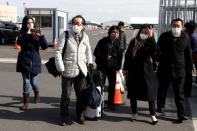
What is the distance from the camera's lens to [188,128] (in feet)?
22.2

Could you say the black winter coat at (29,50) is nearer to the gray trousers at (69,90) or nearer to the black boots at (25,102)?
the black boots at (25,102)

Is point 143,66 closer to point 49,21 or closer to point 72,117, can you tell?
point 72,117

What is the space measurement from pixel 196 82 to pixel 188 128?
477cm

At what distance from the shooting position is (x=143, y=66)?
6.94 meters

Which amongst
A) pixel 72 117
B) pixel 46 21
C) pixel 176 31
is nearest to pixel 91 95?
pixel 72 117

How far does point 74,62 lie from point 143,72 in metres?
1.17

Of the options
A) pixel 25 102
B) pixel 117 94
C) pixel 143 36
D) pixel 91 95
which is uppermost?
pixel 143 36

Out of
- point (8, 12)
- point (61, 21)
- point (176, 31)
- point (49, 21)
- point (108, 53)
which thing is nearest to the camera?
point (176, 31)

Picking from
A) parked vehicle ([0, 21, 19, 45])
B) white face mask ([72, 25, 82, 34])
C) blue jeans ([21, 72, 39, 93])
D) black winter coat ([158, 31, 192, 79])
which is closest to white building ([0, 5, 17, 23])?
parked vehicle ([0, 21, 19, 45])

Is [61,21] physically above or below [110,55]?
above

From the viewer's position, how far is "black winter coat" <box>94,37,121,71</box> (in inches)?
313

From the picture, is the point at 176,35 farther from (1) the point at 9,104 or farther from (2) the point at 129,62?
(1) the point at 9,104

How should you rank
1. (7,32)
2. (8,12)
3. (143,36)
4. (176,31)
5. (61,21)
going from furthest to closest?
(8,12)
(7,32)
(61,21)
(176,31)
(143,36)

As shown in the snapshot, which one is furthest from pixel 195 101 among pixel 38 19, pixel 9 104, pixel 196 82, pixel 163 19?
pixel 38 19
